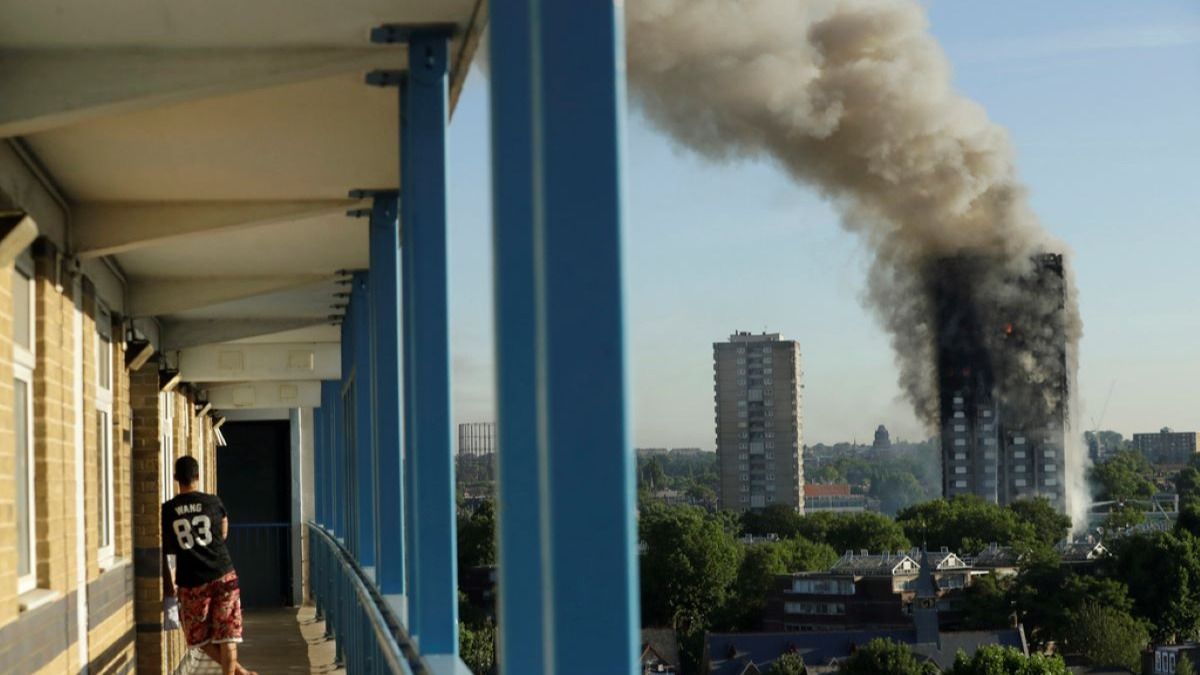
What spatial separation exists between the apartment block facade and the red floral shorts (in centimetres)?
41

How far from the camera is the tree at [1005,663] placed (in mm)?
56844

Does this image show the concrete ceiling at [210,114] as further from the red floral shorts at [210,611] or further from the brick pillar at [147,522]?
the red floral shorts at [210,611]

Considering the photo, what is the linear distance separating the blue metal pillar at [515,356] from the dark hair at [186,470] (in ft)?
9.58

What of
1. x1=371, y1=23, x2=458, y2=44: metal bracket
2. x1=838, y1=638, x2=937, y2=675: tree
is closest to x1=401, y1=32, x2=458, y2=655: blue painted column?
x1=371, y1=23, x2=458, y2=44: metal bracket

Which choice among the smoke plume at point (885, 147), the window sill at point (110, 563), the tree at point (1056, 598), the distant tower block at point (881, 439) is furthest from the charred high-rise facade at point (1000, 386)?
the window sill at point (110, 563)

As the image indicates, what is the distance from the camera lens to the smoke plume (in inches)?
3063

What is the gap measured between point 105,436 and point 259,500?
11.8m

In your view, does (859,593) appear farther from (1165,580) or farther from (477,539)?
(477,539)

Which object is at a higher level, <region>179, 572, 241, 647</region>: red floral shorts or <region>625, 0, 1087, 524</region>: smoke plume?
<region>625, 0, 1087, 524</region>: smoke plume

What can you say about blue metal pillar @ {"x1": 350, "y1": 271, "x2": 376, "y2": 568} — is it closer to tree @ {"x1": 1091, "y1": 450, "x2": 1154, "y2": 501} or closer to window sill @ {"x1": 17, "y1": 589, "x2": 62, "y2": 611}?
window sill @ {"x1": 17, "y1": 589, "x2": 62, "y2": 611}

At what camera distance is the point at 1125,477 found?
70.9m

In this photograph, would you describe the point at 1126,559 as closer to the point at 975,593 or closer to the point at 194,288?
the point at 975,593

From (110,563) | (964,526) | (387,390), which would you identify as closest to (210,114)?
(387,390)

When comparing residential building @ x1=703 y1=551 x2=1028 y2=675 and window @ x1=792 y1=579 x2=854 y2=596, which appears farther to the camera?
window @ x1=792 y1=579 x2=854 y2=596
